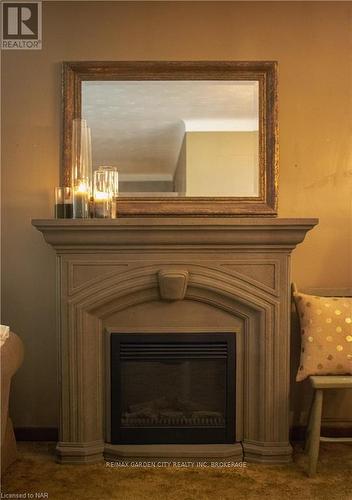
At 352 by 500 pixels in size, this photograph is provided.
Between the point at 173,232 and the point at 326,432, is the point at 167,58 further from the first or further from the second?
the point at 326,432

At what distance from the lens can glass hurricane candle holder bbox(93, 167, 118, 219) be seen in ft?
8.60

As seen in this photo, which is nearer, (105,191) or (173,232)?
(173,232)

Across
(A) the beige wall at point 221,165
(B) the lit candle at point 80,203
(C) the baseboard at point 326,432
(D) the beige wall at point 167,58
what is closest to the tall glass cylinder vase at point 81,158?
(B) the lit candle at point 80,203

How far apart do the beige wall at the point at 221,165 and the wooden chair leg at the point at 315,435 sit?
3.50ft

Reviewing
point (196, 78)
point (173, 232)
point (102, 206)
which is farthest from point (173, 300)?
point (196, 78)

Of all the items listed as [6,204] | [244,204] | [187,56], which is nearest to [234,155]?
[244,204]

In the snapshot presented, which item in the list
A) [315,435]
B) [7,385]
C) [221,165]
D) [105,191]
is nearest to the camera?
[7,385]

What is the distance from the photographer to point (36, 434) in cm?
286

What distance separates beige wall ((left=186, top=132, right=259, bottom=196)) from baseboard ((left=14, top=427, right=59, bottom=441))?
57.8 inches

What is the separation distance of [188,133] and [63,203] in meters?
0.75

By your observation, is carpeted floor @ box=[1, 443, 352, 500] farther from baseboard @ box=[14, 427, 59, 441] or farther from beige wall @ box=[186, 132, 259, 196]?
beige wall @ box=[186, 132, 259, 196]

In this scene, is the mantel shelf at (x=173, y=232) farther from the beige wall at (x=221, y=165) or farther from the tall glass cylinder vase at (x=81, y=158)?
the beige wall at (x=221, y=165)

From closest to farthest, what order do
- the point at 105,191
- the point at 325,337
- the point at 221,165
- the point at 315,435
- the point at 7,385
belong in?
the point at 7,385
the point at 315,435
the point at 325,337
the point at 105,191
the point at 221,165

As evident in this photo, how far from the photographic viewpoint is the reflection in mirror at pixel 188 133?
2789 millimetres
